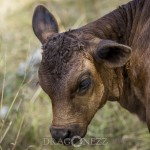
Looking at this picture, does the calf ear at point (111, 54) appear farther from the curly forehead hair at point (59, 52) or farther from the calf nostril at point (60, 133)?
the calf nostril at point (60, 133)

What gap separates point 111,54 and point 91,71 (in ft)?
0.95

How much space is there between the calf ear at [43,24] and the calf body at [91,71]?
10.6 inches

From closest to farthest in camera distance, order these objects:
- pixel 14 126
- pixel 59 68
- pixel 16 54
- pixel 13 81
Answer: pixel 59 68 → pixel 14 126 → pixel 13 81 → pixel 16 54

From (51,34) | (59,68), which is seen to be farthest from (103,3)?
(59,68)

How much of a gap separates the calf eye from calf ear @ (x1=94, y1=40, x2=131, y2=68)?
0.90 feet

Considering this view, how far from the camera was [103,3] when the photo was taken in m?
15.0

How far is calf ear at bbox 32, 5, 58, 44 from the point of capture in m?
8.26

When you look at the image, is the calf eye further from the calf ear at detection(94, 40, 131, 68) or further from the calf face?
the calf ear at detection(94, 40, 131, 68)

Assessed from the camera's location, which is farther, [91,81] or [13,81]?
[13,81]

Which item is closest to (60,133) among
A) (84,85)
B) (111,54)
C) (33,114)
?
(84,85)

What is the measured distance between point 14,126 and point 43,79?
2.88 m

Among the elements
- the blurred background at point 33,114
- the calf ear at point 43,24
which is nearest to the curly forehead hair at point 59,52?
the calf ear at point 43,24

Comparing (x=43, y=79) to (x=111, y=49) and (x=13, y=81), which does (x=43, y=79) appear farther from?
(x=13, y=81)

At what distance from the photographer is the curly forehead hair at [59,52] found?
284 inches
